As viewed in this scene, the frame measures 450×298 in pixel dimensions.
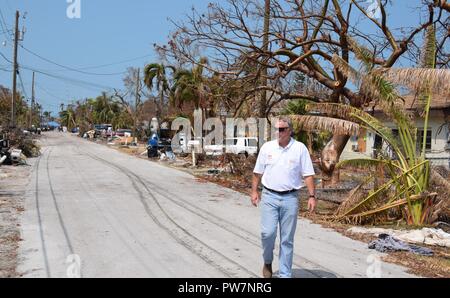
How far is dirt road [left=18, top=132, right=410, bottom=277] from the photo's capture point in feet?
21.9

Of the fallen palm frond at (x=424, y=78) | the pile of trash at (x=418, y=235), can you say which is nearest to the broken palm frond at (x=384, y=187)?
the pile of trash at (x=418, y=235)

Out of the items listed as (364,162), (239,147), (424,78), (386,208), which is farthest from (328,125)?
(239,147)

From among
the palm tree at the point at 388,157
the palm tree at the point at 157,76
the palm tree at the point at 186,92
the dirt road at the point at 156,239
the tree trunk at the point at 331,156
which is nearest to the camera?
the dirt road at the point at 156,239

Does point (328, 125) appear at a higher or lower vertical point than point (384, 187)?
higher

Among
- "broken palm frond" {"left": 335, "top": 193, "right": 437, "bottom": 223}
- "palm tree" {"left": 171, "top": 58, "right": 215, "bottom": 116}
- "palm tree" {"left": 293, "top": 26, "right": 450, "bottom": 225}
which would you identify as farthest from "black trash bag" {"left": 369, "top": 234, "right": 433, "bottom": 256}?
"palm tree" {"left": 171, "top": 58, "right": 215, "bottom": 116}

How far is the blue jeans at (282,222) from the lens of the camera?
590 cm

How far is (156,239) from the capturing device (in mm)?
8391

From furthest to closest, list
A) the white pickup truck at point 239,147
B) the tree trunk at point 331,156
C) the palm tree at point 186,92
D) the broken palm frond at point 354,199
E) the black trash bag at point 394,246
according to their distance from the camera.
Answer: the palm tree at point 186,92 < the white pickup truck at point 239,147 < the tree trunk at point 331,156 < the broken palm frond at point 354,199 < the black trash bag at point 394,246

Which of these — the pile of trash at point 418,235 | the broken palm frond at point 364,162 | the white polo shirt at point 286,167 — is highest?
the white polo shirt at point 286,167

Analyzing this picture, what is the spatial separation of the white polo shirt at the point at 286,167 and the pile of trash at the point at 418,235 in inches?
165

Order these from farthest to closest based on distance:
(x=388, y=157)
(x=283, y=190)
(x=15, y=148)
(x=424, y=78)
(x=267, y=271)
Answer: (x=15, y=148)
(x=388, y=157)
(x=424, y=78)
(x=267, y=271)
(x=283, y=190)

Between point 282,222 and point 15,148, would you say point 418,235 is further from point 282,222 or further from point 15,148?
point 15,148

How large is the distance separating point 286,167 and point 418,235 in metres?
4.77

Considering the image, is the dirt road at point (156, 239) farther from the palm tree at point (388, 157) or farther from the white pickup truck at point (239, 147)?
the white pickup truck at point (239, 147)
